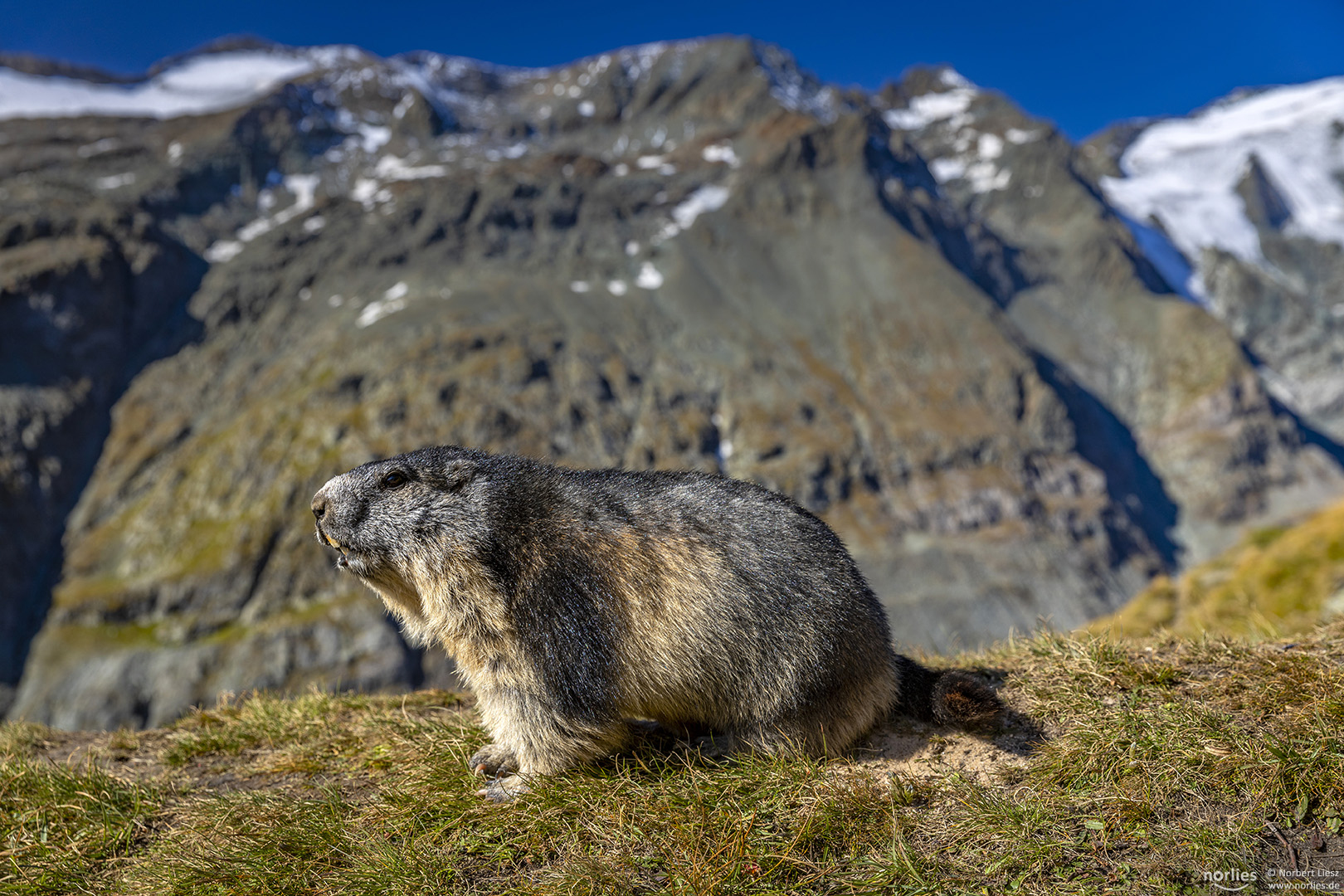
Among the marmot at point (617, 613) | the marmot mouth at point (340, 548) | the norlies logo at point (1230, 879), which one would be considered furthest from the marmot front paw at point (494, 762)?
the norlies logo at point (1230, 879)

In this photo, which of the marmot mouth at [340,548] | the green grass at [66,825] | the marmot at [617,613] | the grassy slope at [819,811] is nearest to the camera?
the grassy slope at [819,811]

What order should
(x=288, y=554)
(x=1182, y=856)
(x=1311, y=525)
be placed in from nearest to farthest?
(x=1182, y=856)
(x=1311, y=525)
(x=288, y=554)

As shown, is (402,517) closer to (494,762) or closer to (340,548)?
(340,548)

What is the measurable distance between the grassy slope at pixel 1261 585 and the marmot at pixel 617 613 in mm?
9488

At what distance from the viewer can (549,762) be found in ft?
20.8

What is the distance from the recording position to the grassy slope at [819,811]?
192 inches

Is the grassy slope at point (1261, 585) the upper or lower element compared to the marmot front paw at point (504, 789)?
lower

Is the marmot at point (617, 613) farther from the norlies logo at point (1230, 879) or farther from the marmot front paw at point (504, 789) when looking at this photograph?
the norlies logo at point (1230, 879)

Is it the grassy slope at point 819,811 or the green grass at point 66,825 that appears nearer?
the grassy slope at point 819,811

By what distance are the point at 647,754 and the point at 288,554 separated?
169 metres

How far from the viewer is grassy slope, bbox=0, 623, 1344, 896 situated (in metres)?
4.89

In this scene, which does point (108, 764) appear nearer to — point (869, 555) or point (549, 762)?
point (549, 762)

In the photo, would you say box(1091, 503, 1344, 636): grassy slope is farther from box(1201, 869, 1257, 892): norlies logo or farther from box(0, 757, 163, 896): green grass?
box(0, 757, 163, 896): green grass

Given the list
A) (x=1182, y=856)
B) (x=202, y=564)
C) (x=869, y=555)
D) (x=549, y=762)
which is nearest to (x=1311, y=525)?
(x=1182, y=856)
